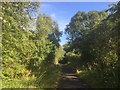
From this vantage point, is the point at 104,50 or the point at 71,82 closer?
the point at 104,50

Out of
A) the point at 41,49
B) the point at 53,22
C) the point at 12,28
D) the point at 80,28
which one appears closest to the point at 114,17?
the point at 12,28

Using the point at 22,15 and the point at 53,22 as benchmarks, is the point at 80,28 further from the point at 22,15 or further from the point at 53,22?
the point at 22,15

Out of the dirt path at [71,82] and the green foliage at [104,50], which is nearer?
the green foliage at [104,50]

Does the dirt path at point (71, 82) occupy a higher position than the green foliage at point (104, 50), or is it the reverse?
the green foliage at point (104, 50)

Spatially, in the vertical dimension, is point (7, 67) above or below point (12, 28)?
below

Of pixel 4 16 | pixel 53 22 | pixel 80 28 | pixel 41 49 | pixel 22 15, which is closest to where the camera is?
pixel 4 16

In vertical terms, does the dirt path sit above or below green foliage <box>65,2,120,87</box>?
below

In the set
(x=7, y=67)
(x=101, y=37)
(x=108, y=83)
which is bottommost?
(x=108, y=83)

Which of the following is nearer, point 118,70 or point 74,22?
point 118,70

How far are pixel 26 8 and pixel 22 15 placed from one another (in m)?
0.60

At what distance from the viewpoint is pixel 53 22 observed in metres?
61.1

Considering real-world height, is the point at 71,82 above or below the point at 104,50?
below

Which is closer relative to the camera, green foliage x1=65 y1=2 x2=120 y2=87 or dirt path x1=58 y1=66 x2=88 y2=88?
green foliage x1=65 y1=2 x2=120 y2=87

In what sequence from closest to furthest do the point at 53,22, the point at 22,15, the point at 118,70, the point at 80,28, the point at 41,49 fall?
the point at 22,15
the point at 118,70
the point at 41,49
the point at 80,28
the point at 53,22
